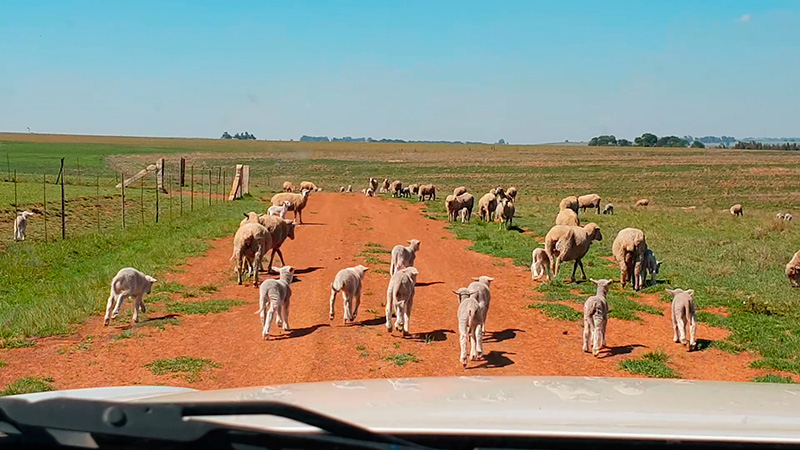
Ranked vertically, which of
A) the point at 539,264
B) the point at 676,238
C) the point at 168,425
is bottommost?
the point at 676,238

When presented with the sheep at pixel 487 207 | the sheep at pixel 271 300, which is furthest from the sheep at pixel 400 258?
the sheep at pixel 487 207

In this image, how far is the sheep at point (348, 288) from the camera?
1198cm

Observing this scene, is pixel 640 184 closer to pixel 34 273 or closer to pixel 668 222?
pixel 668 222

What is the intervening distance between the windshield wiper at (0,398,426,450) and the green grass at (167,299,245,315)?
11.4 m

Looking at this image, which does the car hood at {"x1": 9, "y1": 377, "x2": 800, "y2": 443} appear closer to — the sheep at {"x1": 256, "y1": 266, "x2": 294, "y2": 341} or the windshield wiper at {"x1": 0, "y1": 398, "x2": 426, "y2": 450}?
the windshield wiper at {"x1": 0, "y1": 398, "x2": 426, "y2": 450}

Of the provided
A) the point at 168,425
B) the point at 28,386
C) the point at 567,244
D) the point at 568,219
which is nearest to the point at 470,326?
the point at 28,386

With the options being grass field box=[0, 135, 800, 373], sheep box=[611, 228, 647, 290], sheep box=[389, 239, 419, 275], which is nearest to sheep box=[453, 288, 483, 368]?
grass field box=[0, 135, 800, 373]

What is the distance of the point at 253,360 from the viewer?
33.6ft

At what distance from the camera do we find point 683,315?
38.1 ft

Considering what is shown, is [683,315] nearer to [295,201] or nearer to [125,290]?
[125,290]

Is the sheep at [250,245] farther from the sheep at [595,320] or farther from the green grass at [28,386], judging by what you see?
the sheep at [595,320]

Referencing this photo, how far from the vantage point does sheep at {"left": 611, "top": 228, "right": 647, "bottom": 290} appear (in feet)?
52.7

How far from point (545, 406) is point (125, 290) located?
1021 centimetres

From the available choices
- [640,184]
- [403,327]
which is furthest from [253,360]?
[640,184]
